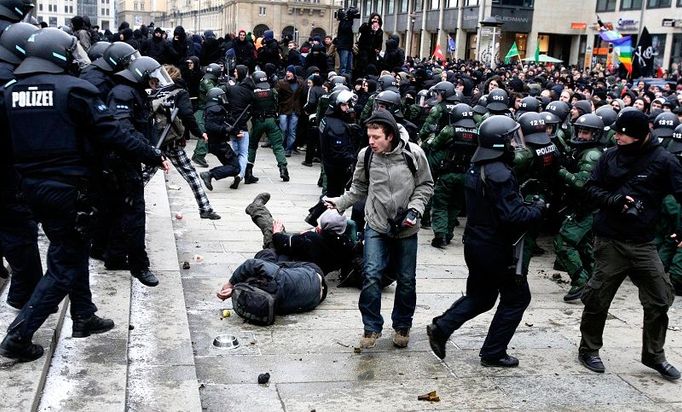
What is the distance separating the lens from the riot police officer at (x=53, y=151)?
478 centimetres

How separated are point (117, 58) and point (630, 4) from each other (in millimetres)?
46044

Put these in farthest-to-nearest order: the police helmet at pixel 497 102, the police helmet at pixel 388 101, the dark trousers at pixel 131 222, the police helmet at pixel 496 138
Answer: the police helmet at pixel 497 102
the police helmet at pixel 388 101
the dark trousers at pixel 131 222
the police helmet at pixel 496 138

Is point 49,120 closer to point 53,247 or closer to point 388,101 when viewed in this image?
point 53,247

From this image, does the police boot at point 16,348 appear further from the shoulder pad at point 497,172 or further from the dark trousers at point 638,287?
the dark trousers at point 638,287

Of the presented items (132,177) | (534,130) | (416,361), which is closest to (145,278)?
(132,177)

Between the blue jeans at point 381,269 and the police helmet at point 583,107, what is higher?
the police helmet at point 583,107

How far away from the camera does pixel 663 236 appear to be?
28.1 feet

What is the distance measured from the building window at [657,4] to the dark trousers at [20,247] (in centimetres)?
4406

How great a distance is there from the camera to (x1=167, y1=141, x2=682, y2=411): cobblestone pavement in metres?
5.30

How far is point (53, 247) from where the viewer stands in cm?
498

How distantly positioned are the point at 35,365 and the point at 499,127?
3435mm

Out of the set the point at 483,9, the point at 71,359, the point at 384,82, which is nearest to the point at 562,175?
the point at 71,359

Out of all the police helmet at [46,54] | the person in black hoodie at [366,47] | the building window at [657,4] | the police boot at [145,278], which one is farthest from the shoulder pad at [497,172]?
the building window at [657,4]

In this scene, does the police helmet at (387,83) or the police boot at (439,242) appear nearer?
the police boot at (439,242)
